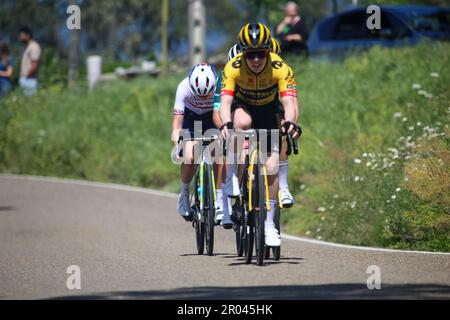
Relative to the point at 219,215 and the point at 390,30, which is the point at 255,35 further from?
the point at 390,30

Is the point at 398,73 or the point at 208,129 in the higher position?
the point at 398,73

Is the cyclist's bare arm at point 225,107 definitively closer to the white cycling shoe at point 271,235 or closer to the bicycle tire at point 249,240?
the bicycle tire at point 249,240

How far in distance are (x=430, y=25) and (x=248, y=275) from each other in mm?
13286

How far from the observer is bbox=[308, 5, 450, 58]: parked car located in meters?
21.9

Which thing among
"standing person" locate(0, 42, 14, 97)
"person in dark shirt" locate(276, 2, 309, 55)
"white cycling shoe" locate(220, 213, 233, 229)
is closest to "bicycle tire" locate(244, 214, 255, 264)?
"white cycling shoe" locate(220, 213, 233, 229)

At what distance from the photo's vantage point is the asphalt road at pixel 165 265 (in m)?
9.05

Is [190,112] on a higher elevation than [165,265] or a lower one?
higher

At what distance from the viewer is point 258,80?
35.4 feet

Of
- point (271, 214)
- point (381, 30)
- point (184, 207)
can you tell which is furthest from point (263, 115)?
point (381, 30)

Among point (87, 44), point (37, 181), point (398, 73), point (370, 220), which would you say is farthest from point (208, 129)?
point (87, 44)

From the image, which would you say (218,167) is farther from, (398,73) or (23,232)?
(398,73)

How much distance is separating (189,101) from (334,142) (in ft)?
17.6

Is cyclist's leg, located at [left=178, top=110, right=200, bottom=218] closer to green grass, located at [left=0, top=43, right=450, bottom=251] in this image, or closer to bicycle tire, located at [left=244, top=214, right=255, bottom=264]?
bicycle tire, located at [left=244, top=214, right=255, bottom=264]

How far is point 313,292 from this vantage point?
8.85m
